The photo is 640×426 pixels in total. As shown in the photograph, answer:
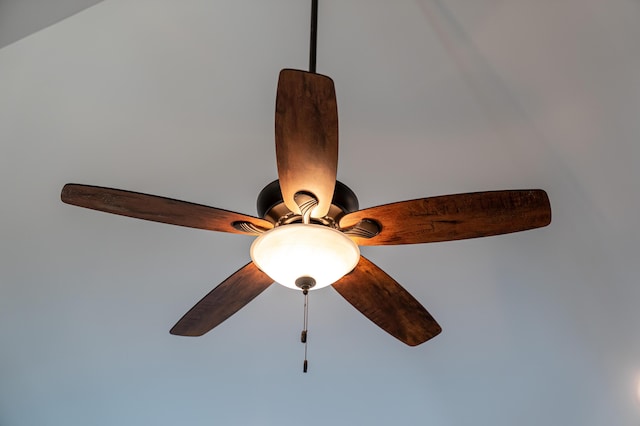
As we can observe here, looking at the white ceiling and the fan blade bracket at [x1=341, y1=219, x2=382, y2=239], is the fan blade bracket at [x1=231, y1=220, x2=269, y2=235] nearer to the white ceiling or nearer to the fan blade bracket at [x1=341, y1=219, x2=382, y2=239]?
the fan blade bracket at [x1=341, y1=219, x2=382, y2=239]

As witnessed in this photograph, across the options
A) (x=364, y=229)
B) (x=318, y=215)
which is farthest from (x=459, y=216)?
(x=318, y=215)

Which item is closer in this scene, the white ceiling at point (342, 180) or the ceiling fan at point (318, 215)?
the ceiling fan at point (318, 215)

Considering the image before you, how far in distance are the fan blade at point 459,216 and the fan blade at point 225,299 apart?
0.31 m

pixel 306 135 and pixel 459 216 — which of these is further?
pixel 459 216

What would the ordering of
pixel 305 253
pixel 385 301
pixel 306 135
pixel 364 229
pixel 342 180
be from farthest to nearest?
1. pixel 342 180
2. pixel 385 301
3. pixel 364 229
4. pixel 305 253
5. pixel 306 135

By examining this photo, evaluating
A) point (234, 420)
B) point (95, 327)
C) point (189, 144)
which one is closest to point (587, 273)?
point (189, 144)

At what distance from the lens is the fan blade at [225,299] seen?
4.91ft

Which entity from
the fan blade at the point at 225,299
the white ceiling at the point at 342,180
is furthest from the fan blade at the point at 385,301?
the white ceiling at the point at 342,180

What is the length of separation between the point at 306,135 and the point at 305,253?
288 mm

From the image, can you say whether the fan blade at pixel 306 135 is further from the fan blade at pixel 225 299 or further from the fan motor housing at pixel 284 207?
the fan blade at pixel 225 299

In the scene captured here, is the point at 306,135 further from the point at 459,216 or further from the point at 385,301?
the point at 385,301

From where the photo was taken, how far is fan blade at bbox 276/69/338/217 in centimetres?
106

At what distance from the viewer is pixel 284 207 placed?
139 cm

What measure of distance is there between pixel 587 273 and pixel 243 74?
5.27ft
